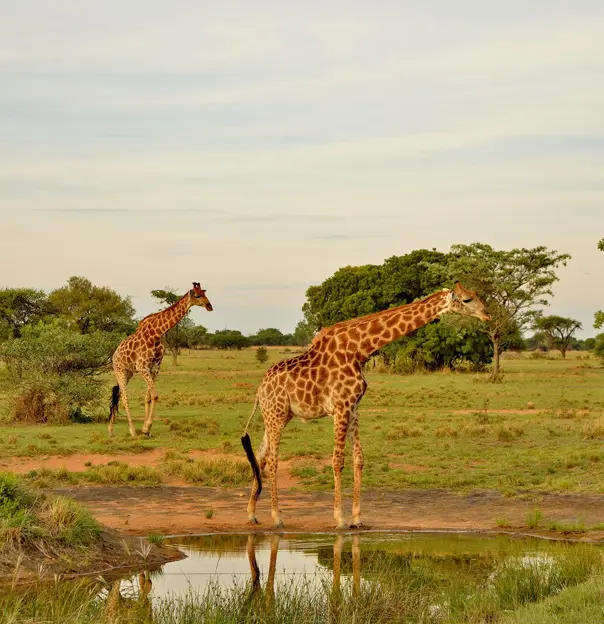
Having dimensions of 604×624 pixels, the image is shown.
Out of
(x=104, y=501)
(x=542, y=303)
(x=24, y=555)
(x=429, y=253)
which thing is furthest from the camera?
(x=429, y=253)

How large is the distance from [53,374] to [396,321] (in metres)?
19.3

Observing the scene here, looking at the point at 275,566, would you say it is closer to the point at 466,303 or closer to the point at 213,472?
the point at 466,303

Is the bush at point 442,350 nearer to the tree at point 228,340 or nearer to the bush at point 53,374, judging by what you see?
the bush at point 53,374

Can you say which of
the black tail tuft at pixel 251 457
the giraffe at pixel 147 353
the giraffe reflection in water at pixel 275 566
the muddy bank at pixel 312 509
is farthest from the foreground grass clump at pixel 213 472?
the giraffe at pixel 147 353

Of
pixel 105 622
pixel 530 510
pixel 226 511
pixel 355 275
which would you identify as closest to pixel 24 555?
pixel 105 622

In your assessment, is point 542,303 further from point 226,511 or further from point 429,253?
point 226,511

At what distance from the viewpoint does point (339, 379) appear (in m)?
16.0

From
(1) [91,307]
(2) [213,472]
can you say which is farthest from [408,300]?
(2) [213,472]

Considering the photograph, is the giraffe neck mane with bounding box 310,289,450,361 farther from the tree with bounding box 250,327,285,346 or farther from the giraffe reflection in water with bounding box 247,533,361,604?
the tree with bounding box 250,327,285,346

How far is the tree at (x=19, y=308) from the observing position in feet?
187

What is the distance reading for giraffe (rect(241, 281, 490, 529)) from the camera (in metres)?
15.9

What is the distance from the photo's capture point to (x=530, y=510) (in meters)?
17.1

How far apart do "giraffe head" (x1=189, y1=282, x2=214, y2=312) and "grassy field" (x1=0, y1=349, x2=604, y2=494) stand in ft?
12.4

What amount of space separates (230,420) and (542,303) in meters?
28.6
